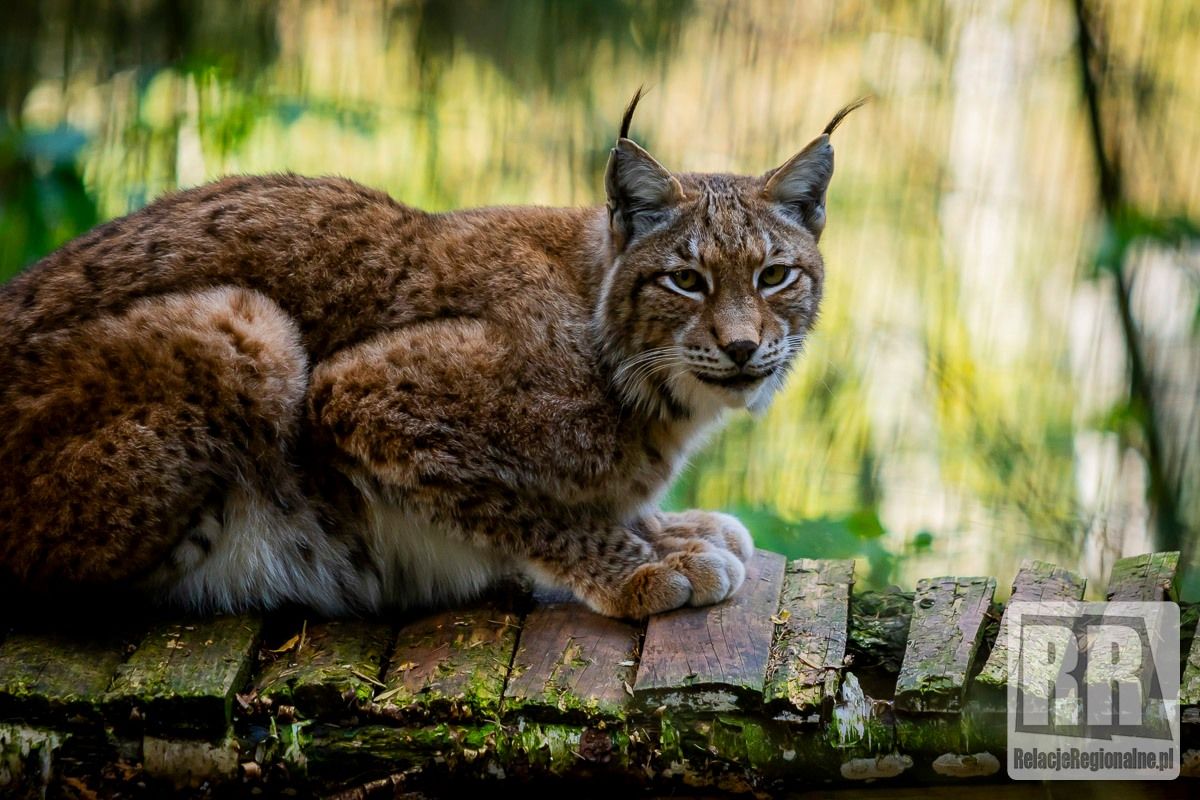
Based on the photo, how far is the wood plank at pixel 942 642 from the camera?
3092mm

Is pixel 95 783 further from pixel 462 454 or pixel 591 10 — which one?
pixel 591 10

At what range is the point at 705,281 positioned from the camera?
148 inches

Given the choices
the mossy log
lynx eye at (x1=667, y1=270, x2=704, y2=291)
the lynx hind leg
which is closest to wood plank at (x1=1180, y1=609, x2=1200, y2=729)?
the mossy log

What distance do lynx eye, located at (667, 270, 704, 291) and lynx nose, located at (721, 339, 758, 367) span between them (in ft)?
0.86

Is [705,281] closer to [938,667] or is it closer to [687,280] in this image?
[687,280]

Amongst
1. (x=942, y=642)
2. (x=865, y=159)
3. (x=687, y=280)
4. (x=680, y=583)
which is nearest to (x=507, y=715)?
(x=680, y=583)

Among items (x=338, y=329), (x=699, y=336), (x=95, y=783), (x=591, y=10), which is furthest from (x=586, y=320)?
(x=591, y=10)

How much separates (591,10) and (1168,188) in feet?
9.53

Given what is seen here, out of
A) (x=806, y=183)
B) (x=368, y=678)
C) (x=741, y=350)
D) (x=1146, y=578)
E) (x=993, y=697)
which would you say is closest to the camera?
(x=993, y=697)

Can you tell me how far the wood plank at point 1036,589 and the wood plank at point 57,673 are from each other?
227 cm

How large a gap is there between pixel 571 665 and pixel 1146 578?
1.74 m

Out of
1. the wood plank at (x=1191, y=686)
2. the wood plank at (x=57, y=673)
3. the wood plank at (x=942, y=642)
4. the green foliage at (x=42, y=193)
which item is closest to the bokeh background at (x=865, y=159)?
the green foliage at (x=42, y=193)

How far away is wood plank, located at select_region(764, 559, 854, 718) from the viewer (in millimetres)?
3141

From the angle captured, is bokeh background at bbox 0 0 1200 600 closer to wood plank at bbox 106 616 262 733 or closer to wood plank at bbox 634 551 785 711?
wood plank at bbox 634 551 785 711
